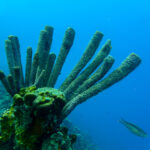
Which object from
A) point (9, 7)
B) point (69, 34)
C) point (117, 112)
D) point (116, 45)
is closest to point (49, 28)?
point (69, 34)

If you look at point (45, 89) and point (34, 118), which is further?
point (45, 89)

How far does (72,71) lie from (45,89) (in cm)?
106

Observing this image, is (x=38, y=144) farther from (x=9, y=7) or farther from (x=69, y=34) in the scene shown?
(x=9, y=7)

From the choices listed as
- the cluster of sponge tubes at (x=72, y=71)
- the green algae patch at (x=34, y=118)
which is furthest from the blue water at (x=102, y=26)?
the green algae patch at (x=34, y=118)

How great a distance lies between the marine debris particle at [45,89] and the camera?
2.49 meters

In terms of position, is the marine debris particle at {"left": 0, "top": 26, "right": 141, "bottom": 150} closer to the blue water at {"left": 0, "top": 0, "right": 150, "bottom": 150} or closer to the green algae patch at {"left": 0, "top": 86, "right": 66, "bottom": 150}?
the green algae patch at {"left": 0, "top": 86, "right": 66, "bottom": 150}

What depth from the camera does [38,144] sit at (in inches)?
103

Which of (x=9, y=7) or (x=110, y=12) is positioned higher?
(x=9, y=7)

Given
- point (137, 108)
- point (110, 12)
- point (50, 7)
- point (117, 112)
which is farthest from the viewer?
point (50, 7)

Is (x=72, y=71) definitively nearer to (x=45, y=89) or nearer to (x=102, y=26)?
(x=45, y=89)

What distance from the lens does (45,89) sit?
2676 mm

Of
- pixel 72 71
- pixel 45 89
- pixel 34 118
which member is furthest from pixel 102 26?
pixel 34 118

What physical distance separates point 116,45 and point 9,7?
8184 centimetres

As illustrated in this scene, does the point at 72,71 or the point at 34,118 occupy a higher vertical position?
the point at 72,71
